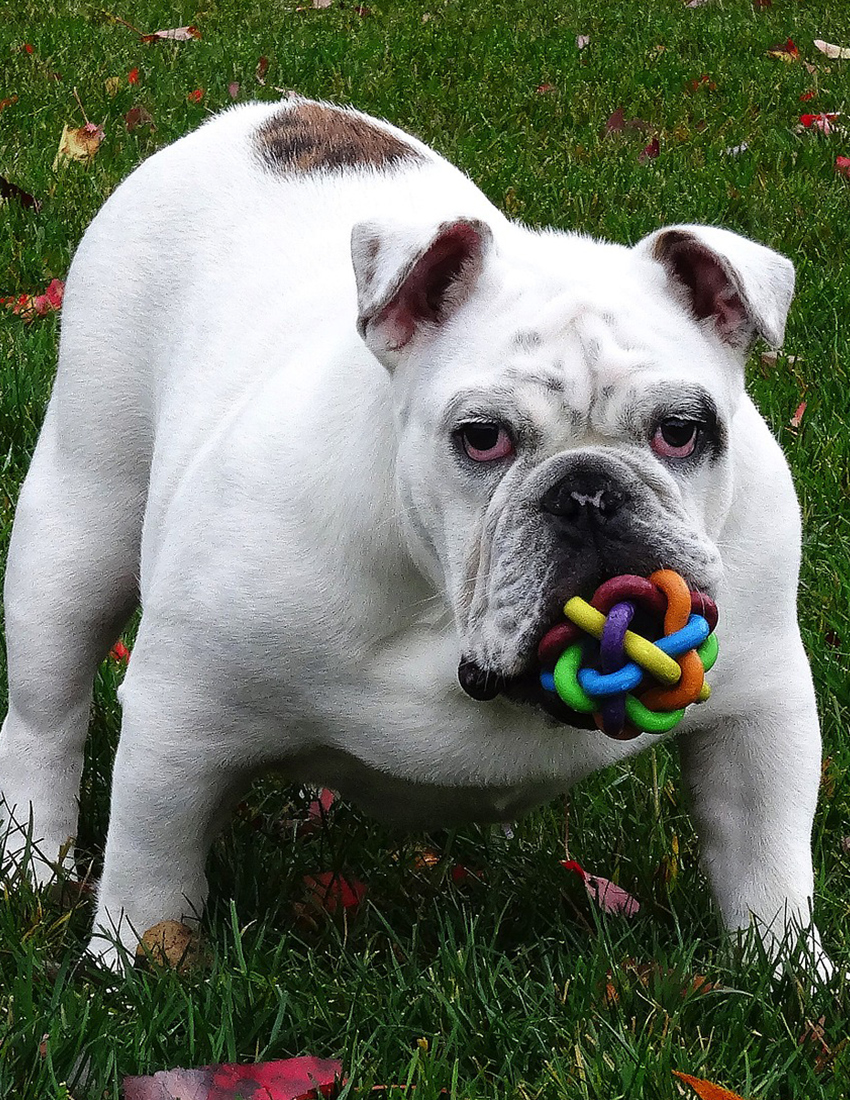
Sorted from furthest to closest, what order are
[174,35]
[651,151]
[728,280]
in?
[174,35]
[651,151]
[728,280]

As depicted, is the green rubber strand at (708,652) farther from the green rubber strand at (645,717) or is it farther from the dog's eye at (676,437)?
the dog's eye at (676,437)

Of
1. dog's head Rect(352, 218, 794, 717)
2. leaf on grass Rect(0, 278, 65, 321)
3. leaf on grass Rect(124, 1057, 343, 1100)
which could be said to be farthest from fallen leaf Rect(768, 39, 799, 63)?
leaf on grass Rect(124, 1057, 343, 1100)

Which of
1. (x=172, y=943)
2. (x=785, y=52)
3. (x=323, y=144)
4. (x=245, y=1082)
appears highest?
(x=323, y=144)

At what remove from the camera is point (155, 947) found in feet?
9.47

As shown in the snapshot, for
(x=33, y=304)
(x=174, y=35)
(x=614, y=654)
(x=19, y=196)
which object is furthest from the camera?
(x=174, y=35)

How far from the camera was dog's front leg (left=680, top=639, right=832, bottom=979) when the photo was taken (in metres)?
2.81

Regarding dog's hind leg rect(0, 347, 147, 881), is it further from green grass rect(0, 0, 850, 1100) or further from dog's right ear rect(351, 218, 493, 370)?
dog's right ear rect(351, 218, 493, 370)

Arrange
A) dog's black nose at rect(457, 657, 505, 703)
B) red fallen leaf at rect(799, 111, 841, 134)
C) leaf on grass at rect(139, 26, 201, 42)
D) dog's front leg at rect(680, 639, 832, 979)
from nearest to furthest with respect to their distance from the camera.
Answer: dog's black nose at rect(457, 657, 505, 703)
dog's front leg at rect(680, 639, 832, 979)
red fallen leaf at rect(799, 111, 841, 134)
leaf on grass at rect(139, 26, 201, 42)

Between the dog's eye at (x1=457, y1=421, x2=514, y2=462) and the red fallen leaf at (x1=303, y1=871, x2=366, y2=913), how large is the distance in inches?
42.2

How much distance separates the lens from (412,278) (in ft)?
8.31

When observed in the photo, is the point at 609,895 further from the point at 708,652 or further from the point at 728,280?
the point at 728,280

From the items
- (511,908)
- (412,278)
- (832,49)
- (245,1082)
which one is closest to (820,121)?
(832,49)

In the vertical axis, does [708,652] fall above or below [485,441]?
below

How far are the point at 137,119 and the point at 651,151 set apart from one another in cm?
212
